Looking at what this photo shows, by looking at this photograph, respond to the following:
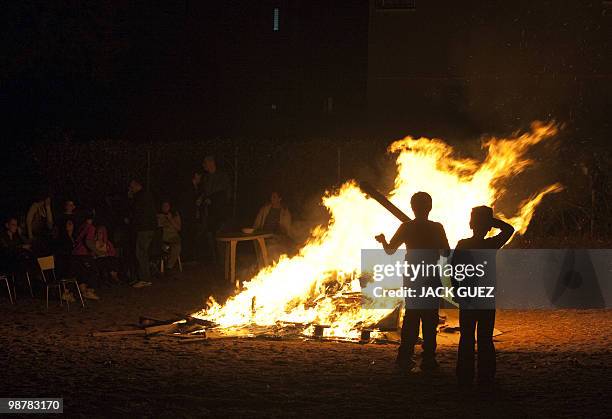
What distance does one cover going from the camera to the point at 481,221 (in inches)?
352

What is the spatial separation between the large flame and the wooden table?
1.96 metres

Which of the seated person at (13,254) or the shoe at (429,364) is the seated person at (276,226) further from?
the shoe at (429,364)

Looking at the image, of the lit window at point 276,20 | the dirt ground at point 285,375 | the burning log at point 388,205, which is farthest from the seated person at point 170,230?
the lit window at point 276,20

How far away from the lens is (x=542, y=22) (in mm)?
22812

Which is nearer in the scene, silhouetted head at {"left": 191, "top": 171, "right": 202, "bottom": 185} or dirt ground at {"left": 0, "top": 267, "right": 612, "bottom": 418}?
dirt ground at {"left": 0, "top": 267, "right": 612, "bottom": 418}

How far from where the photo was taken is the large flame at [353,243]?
12430mm

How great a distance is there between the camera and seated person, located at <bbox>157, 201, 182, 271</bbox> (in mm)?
16484

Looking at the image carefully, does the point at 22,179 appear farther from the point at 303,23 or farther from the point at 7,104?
the point at 303,23

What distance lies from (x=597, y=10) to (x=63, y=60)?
48.6 ft

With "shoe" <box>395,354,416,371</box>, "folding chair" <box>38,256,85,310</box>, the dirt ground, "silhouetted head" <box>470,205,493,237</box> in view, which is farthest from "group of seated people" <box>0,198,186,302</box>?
"silhouetted head" <box>470,205,493,237</box>

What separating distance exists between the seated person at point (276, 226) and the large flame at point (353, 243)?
2.22m

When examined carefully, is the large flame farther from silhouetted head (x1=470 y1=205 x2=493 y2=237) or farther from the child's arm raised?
silhouetted head (x1=470 y1=205 x2=493 y2=237)

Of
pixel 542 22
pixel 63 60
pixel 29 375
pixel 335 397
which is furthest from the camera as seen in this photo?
pixel 63 60

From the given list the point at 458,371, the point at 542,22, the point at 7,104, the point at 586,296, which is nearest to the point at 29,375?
the point at 458,371
